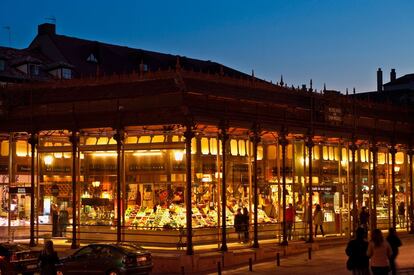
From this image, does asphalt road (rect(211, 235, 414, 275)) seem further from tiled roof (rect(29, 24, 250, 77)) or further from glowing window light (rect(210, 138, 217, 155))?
tiled roof (rect(29, 24, 250, 77))

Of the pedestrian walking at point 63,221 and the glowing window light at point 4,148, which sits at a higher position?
the glowing window light at point 4,148

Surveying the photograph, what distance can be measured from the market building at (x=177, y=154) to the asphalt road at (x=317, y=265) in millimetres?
1719

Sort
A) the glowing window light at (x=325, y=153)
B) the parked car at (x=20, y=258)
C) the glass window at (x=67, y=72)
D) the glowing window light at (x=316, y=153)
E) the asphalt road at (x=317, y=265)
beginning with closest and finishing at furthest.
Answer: the parked car at (x=20, y=258), the asphalt road at (x=317, y=265), the glowing window light at (x=316, y=153), the glowing window light at (x=325, y=153), the glass window at (x=67, y=72)

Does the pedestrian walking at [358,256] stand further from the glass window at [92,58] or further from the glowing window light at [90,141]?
the glass window at [92,58]

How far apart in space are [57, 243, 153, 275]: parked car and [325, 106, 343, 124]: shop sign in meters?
13.5

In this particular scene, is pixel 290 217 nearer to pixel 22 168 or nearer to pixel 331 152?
pixel 331 152

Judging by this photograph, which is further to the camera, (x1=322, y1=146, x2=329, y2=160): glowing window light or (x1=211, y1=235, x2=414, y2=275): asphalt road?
(x1=322, y1=146, x2=329, y2=160): glowing window light

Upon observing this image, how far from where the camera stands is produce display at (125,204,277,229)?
96.6 ft

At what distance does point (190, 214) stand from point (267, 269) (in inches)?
137

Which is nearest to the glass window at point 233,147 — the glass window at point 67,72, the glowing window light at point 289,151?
the glowing window light at point 289,151

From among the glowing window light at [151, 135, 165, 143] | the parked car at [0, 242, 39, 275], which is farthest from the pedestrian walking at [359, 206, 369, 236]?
the parked car at [0, 242, 39, 275]

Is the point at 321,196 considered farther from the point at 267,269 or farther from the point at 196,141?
the point at 267,269

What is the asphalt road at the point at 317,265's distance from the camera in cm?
2566

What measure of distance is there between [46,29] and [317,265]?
4388 cm
